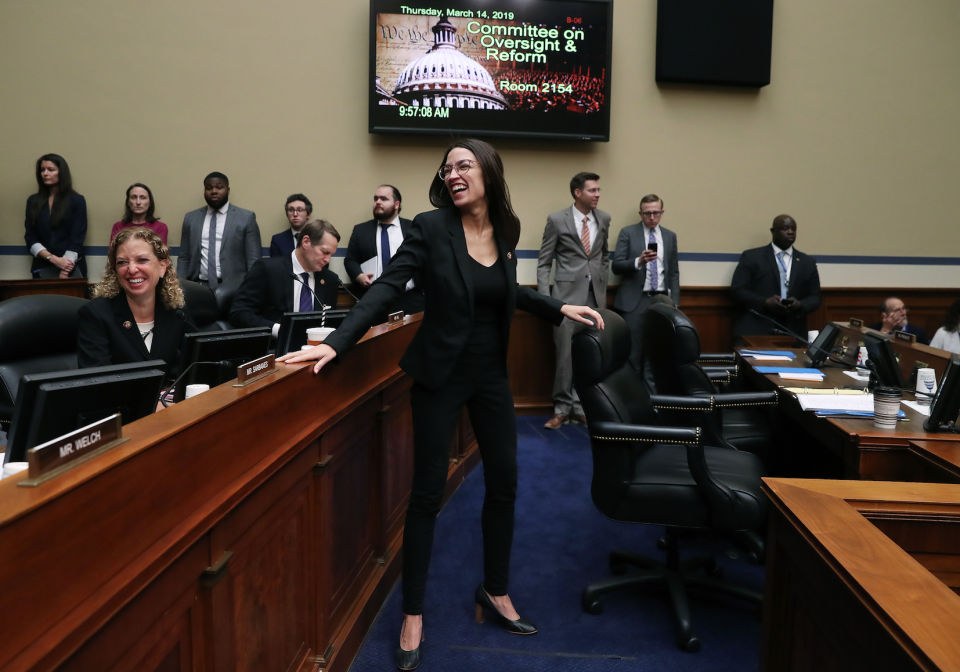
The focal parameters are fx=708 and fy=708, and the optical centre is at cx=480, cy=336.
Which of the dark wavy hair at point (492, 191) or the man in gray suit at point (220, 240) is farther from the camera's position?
the man in gray suit at point (220, 240)

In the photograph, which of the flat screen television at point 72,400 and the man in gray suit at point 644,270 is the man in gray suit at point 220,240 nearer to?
the man in gray suit at point 644,270

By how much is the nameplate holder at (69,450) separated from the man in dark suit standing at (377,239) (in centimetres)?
356

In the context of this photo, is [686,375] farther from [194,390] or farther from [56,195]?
[56,195]

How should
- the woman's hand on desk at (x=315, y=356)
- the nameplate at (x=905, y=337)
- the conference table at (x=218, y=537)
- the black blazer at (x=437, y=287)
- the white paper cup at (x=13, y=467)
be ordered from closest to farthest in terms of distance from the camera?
the conference table at (x=218, y=537) < the white paper cup at (x=13, y=467) < the woman's hand on desk at (x=315, y=356) < the black blazer at (x=437, y=287) < the nameplate at (x=905, y=337)

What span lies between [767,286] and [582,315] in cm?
358

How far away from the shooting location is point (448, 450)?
2.07m

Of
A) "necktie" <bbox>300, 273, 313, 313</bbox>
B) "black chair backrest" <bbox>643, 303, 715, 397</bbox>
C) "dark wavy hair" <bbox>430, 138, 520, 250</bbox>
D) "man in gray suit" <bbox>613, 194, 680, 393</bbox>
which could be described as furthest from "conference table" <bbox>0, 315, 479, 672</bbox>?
"man in gray suit" <bbox>613, 194, 680, 393</bbox>

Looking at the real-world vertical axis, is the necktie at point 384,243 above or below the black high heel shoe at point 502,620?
above

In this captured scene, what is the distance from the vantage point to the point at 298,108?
515 cm

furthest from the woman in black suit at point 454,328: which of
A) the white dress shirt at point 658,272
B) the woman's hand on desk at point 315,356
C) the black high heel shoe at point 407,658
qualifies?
the white dress shirt at point 658,272

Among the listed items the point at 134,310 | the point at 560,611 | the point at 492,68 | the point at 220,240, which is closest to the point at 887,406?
the point at 560,611

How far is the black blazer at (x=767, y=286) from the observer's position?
5.28 meters

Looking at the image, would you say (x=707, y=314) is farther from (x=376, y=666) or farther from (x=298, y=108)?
(x=376, y=666)

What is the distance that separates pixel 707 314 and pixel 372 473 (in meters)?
3.94
